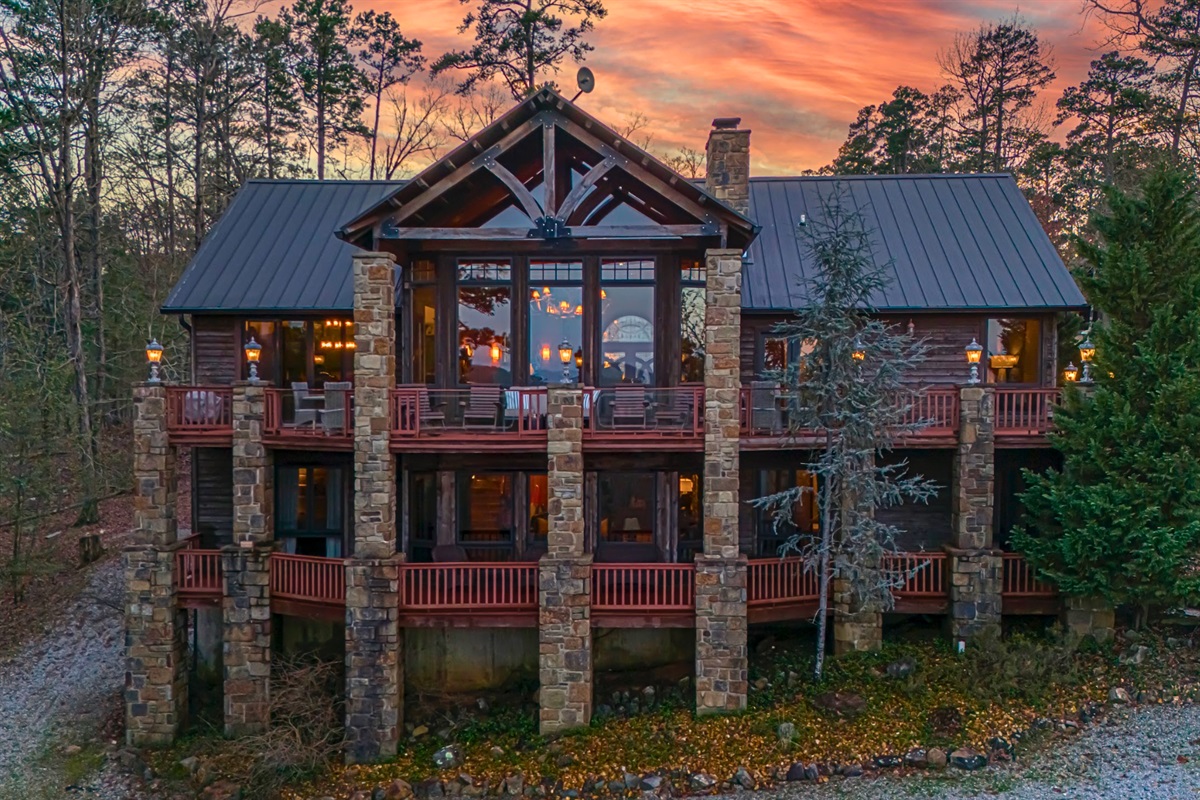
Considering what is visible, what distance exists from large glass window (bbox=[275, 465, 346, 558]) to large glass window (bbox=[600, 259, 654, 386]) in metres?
6.56

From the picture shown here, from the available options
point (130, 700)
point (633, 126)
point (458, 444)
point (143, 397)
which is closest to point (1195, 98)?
point (633, 126)

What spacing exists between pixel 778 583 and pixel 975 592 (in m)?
3.73

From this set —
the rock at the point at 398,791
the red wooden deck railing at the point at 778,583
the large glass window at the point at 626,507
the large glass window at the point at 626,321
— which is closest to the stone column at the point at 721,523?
the red wooden deck railing at the point at 778,583

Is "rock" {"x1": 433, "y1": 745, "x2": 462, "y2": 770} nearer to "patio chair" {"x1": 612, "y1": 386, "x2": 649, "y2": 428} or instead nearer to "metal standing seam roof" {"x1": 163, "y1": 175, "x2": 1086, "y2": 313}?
"patio chair" {"x1": 612, "y1": 386, "x2": 649, "y2": 428}

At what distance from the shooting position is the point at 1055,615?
14031 millimetres

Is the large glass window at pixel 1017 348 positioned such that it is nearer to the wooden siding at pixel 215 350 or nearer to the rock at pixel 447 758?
the rock at pixel 447 758

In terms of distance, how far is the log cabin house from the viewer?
500 inches

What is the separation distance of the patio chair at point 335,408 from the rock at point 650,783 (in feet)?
26.4

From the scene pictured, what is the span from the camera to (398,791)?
11672 mm

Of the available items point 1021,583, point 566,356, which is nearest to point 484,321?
point 566,356

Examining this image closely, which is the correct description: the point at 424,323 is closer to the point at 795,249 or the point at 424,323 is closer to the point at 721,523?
the point at 721,523

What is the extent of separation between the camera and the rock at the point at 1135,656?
12961mm

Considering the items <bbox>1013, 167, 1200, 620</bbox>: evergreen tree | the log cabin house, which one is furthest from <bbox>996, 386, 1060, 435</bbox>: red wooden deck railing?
<bbox>1013, 167, 1200, 620</bbox>: evergreen tree

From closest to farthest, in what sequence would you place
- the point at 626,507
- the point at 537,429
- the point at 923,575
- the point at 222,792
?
1. the point at 222,792
2. the point at 537,429
3. the point at 923,575
4. the point at 626,507
